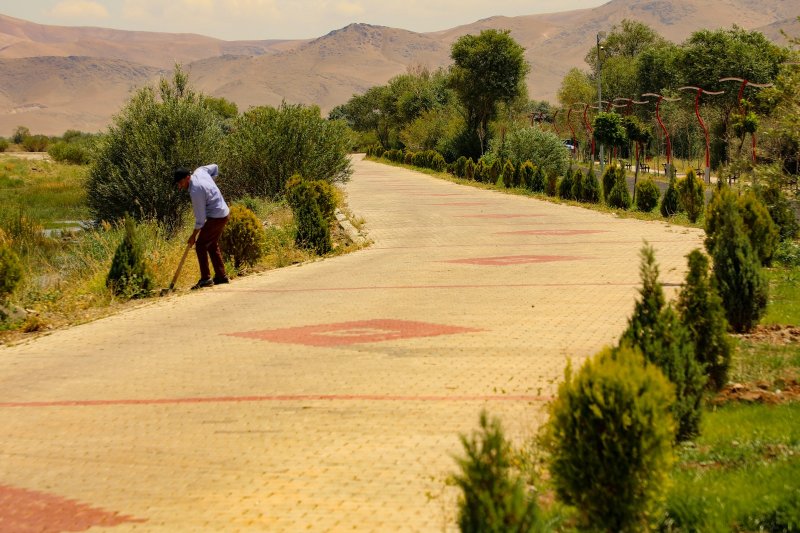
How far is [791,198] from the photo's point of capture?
15672mm

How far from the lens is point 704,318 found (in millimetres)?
6465

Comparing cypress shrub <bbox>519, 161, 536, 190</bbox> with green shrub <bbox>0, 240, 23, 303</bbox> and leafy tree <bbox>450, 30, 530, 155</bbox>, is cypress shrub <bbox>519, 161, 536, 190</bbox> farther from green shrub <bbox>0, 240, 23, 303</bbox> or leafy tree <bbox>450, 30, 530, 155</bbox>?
leafy tree <bbox>450, 30, 530, 155</bbox>

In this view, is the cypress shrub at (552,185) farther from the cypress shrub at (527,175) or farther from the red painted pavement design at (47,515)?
the red painted pavement design at (47,515)

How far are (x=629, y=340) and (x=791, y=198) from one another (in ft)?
38.1

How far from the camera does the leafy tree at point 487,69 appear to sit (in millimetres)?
60188

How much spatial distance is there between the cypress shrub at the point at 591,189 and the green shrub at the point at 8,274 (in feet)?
62.0

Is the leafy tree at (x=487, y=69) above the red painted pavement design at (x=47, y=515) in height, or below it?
above

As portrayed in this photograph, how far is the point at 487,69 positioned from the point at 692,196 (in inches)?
1616

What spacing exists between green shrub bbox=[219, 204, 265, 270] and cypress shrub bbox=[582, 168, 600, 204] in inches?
569

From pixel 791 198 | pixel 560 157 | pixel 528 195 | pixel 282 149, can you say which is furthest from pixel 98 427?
pixel 560 157

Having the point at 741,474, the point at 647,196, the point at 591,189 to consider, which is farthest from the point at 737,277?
the point at 591,189

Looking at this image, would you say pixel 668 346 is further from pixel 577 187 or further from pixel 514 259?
pixel 577 187

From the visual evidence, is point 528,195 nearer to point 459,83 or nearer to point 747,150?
point 747,150

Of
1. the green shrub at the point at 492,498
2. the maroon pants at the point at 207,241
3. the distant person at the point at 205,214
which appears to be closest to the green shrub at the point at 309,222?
the distant person at the point at 205,214
